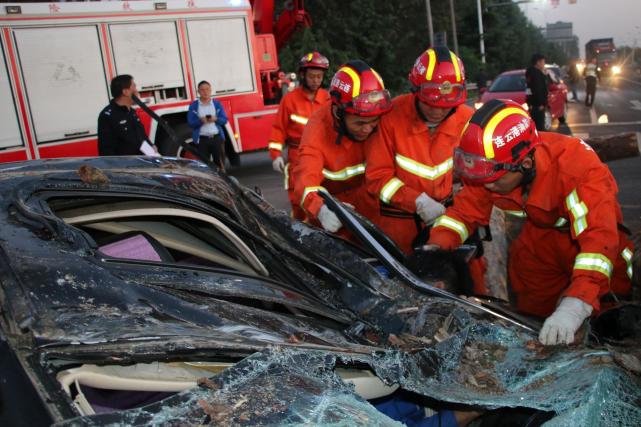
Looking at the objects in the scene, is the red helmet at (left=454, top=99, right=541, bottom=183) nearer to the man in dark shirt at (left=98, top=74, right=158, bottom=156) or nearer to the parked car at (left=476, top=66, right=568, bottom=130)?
the man in dark shirt at (left=98, top=74, right=158, bottom=156)

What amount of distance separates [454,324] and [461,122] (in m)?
2.14

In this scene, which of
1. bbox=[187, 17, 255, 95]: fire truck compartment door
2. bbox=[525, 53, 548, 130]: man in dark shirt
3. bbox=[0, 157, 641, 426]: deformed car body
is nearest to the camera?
bbox=[0, 157, 641, 426]: deformed car body

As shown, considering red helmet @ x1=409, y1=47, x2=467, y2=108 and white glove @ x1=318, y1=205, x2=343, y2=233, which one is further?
red helmet @ x1=409, y1=47, x2=467, y2=108

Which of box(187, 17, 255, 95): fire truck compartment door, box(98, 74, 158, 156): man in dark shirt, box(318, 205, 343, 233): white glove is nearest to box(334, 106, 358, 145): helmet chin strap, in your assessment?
box(318, 205, 343, 233): white glove

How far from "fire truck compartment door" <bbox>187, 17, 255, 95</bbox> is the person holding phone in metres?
1.71

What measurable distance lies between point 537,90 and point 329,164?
8.35 metres

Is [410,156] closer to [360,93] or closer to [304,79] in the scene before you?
[360,93]

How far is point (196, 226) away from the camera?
8.54 feet

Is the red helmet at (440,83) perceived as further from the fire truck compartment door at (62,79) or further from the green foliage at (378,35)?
the green foliage at (378,35)

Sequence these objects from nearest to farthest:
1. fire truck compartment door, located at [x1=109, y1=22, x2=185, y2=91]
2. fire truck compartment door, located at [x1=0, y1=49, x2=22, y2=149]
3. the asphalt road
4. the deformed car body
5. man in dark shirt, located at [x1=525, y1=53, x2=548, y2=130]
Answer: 1. the deformed car body
2. the asphalt road
3. fire truck compartment door, located at [x1=0, y1=49, x2=22, y2=149]
4. fire truck compartment door, located at [x1=109, y1=22, x2=185, y2=91]
5. man in dark shirt, located at [x1=525, y1=53, x2=548, y2=130]

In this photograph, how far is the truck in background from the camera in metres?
44.4

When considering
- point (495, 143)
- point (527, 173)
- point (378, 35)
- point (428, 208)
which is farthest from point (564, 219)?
point (378, 35)

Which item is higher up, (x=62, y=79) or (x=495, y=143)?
(x=62, y=79)

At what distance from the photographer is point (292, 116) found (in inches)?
222
